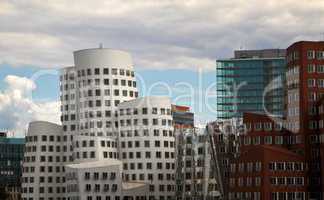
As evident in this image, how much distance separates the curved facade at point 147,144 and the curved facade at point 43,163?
17.9 m

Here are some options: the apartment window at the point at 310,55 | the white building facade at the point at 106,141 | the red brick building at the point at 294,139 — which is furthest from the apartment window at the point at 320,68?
the white building facade at the point at 106,141

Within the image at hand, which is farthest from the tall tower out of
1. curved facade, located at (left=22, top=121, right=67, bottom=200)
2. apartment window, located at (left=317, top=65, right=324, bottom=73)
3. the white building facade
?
apartment window, located at (left=317, top=65, right=324, bottom=73)

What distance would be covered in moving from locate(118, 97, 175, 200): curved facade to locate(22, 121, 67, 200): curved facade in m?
17.9

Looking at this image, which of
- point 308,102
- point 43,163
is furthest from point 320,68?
point 43,163

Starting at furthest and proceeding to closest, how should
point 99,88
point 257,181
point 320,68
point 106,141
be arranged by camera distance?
point 99,88 < point 106,141 < point 320,68 < point 257,181

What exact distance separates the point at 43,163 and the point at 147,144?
2778cm

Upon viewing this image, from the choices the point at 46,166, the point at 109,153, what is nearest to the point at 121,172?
the point at 109,153

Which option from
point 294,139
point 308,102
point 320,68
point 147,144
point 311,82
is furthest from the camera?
point 147,144

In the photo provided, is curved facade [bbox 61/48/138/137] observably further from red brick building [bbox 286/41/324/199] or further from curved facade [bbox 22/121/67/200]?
red brick building [bbox 286/41/324/199]

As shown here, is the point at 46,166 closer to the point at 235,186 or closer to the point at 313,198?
the point at 235,186

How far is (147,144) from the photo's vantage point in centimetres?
18775

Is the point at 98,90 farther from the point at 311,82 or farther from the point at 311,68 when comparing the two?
the point at 311,82

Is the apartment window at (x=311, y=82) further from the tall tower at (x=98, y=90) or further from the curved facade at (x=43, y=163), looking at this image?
the curved facade at (x=43, y=163)

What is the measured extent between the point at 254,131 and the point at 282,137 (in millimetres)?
5806
